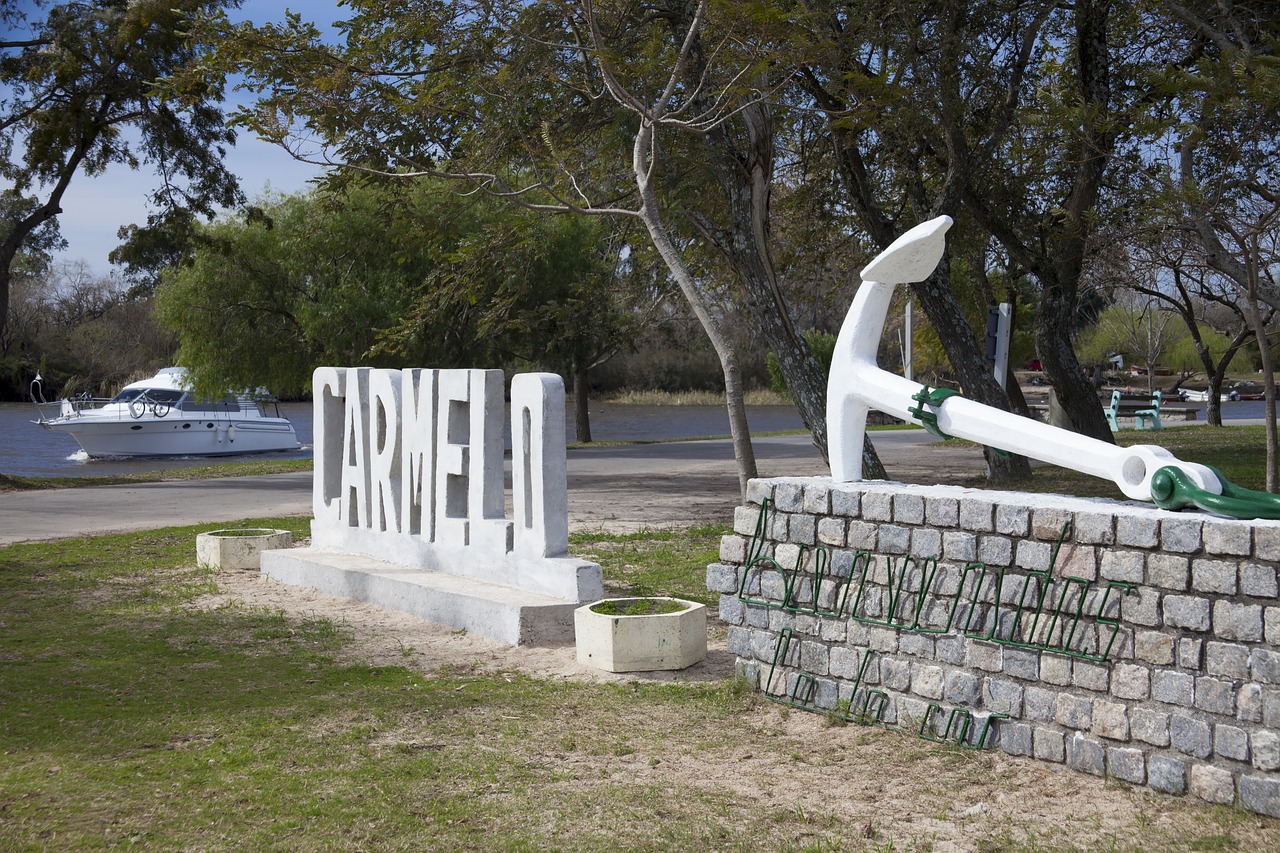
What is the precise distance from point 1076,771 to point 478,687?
3.34 meters

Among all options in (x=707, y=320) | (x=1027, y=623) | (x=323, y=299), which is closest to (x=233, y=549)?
(x=707, y=320)

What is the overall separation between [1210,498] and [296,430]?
43639 millimetres

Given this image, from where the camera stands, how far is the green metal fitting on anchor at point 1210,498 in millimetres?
4738

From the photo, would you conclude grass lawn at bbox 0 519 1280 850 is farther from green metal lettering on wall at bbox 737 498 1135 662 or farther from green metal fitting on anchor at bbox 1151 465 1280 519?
green metal fitting on anchor at bbox 1151 465 1280 519

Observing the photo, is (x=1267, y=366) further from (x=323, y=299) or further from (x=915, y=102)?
(x=323, y=299)

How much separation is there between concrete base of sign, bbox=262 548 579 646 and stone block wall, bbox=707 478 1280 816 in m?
1.61

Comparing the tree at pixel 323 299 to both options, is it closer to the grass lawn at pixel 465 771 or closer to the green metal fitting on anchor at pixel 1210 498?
the grass lawn at pixel 465 771

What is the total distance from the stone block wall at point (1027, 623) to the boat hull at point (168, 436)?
102ft

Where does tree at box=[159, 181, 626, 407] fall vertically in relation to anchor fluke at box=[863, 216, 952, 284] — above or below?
above

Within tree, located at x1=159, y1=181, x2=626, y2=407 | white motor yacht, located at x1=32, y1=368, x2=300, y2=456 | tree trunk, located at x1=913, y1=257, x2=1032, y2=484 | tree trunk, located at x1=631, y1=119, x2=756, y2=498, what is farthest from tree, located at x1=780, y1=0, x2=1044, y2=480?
white motor yacht, located at x1=32, y1=368, x2=300, y2=456

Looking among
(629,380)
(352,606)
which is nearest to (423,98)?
(352,606)

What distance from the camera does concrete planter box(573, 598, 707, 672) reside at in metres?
7.15

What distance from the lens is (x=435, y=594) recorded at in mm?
8641

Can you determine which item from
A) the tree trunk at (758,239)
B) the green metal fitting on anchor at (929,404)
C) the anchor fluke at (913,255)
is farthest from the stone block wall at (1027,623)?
the tree trunk at (758,239)
